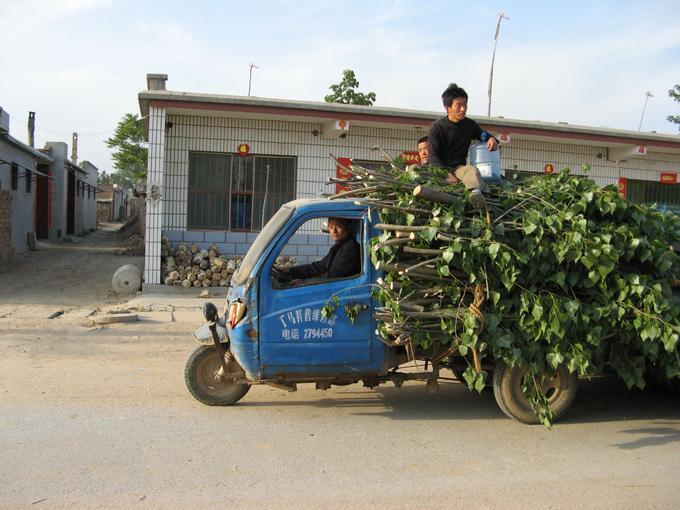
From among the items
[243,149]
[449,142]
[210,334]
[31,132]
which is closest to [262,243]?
[210,334]

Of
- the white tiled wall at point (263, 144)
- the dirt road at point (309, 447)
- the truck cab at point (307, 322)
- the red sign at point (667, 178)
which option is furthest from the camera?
the red sign at point (667, 178)

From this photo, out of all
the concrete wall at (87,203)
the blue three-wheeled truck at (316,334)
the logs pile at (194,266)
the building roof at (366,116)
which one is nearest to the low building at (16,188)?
the logs pile at (194,266)

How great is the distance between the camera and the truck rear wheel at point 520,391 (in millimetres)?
5512

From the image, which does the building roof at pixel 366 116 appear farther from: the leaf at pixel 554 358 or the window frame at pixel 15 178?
the leaf at pixel 554 358

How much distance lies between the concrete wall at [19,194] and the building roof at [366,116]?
8120 millimetres

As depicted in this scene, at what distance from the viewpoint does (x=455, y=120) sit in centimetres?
629

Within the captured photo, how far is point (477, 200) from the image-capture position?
5297mm

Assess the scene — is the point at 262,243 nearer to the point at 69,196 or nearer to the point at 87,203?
the point at 69,196

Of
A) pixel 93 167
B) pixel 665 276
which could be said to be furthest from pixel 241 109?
pixel 93 167

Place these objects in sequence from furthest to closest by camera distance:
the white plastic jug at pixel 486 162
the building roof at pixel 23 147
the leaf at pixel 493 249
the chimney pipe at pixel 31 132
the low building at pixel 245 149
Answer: the chimney pipe at pixel 31 132 < the building roof at pixel 23 147 < the low building at pixel 245 149 < the white plastic jug at pixel 486 162 < the leaf at pixel 493 249

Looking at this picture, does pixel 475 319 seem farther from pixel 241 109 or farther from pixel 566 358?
pixel 241 109

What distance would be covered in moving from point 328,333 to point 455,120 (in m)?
2.58

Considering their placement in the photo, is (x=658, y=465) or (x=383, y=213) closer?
(x=658, y=465)

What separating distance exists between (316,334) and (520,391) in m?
1.90
